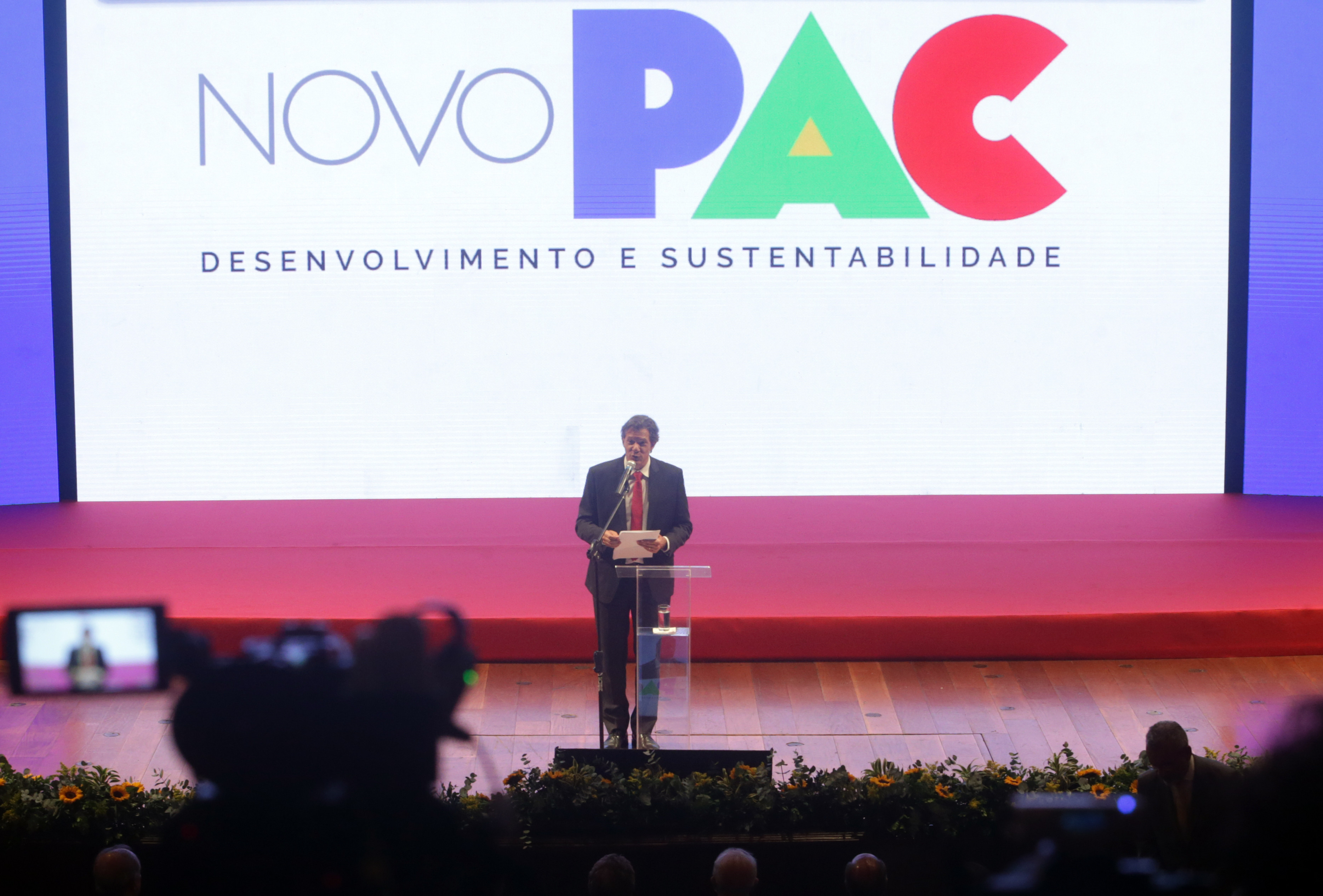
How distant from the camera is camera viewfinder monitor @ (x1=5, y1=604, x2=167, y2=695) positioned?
2.55 meters

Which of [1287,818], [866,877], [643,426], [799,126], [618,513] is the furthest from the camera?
[799,126]

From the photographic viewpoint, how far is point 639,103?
5.84 m

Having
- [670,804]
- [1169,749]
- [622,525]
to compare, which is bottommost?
[670,804]

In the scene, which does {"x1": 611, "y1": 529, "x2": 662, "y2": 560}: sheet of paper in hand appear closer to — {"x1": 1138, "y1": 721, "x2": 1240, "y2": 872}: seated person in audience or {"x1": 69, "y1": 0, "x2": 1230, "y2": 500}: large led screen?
{"x1": 1138, "y1": 721, "x2": 1240, "y2": 872}: seated person in audience

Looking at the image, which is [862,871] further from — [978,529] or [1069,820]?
[978,529]

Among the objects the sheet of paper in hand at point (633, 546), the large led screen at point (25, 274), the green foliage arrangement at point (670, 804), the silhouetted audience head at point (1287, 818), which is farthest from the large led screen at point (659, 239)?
the silhouetted audience head at point (1287, 818)

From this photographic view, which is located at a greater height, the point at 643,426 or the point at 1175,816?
the point at 643,426

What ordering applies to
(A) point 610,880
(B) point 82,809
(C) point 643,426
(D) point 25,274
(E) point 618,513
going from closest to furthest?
(A) point 610,880
(B) point 82,809
(C) point 643,426
(E) point 618,513
(D) point 25,274

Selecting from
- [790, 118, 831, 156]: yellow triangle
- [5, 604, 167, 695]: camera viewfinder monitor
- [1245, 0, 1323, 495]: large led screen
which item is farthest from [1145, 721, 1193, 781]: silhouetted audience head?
[1245, 0, 1323, 495]: large led screen

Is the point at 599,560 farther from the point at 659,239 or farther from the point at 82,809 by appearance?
the point at 659,239

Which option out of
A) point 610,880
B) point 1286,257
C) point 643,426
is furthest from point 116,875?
point 1286,257

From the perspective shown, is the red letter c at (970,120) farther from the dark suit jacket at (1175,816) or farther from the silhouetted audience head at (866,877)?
the silhouetted audience head at (866,877)

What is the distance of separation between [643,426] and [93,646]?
179cm

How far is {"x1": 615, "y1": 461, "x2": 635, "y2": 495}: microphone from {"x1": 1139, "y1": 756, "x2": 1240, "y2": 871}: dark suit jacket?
1.73 meters
